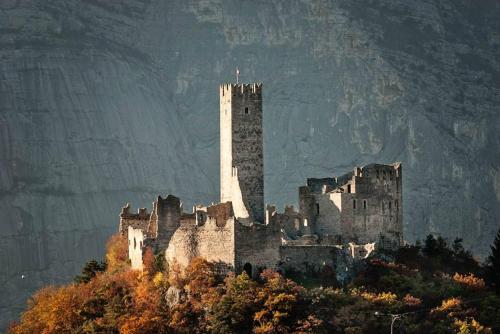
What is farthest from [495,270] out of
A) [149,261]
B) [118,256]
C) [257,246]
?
[118,256]

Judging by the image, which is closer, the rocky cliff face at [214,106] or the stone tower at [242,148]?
the stone tower at [242,148]

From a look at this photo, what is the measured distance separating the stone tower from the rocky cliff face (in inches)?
2603

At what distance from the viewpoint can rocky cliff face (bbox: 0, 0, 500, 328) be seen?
169 m

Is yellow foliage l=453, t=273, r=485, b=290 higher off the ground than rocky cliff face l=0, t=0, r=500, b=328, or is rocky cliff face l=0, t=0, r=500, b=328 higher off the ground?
rocky cliff face l=0, t=0, r=500, b=328

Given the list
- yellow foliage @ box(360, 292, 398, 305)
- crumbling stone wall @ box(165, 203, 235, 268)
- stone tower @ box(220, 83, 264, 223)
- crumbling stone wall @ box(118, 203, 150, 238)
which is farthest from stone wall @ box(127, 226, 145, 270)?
yellow foliage @ box(360, 292, 398, 305)

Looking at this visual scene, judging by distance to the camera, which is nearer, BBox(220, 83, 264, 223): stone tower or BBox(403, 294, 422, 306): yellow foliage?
BBox(403, 294, 422, 306): yellow foliage

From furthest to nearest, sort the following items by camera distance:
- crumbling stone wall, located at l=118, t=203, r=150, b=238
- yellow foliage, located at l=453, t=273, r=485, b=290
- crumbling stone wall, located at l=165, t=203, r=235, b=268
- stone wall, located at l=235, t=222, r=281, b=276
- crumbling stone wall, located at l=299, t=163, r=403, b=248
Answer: crumbling stone wall, located at l=118, t=203, r=150, b=238, crumbling stone wall, located at l=299, t=163, r=403, b=248, yellow foliage, located at l=453, t=273, r=485, b=290, crumbling stone wall, located at l=165, t=203, r=235, b=268, stone wall, located at l=235, t=222, r=281, b=276

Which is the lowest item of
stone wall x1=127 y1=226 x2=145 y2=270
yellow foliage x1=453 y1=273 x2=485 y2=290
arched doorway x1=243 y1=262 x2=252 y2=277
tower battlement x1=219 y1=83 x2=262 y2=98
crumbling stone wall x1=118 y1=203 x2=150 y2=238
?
yellow foliage x1=453 y1=273 x2=485 y2=290

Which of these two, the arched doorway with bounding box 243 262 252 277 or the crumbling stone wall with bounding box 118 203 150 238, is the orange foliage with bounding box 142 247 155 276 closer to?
the arched doorway with bounding box 243 262 252 277

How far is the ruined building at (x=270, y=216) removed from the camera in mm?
90438

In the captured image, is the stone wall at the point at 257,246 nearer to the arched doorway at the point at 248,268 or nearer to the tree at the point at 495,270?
the arched doorway at the point at 248,268

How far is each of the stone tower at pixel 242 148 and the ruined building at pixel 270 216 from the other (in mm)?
59

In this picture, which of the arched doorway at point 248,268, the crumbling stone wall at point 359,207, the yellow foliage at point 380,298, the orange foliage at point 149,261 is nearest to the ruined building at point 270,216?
the crumbling stone wall at point 359,207

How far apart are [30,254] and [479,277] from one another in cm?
7605
